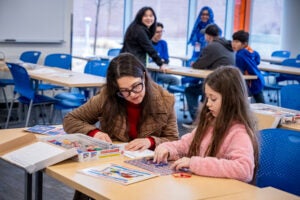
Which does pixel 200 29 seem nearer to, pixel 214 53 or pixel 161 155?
pixel 214 53

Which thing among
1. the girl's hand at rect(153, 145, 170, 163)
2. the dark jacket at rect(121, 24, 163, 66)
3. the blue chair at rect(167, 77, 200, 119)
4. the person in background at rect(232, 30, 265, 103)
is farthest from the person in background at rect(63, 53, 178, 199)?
the blue chair at rect(167, 77, 200, 119)

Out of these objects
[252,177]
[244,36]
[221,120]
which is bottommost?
[252,177]

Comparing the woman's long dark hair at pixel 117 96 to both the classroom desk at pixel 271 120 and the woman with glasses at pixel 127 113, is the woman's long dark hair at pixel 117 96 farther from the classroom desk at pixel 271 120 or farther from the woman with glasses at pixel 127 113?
the classroom desk at pixel 271 120

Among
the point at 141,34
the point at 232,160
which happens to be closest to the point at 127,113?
the point at 232,160

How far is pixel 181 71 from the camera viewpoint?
634 centimetres

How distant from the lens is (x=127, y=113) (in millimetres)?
2787

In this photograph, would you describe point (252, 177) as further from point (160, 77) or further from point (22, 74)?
point (160, 77)

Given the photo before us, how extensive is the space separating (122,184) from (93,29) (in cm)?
714

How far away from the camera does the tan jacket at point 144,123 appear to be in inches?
109

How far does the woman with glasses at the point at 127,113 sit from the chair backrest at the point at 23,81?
2.63 metres

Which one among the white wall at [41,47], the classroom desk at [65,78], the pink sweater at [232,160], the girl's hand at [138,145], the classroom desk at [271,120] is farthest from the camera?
the white wall at [41,47]

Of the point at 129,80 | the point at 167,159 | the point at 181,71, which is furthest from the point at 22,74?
the point at 167,159

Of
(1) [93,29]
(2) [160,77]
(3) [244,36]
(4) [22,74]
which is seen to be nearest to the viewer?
(4) [22,74]

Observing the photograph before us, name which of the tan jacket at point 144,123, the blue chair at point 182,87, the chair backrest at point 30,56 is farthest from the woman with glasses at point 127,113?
the chair backrest at point 30,56
